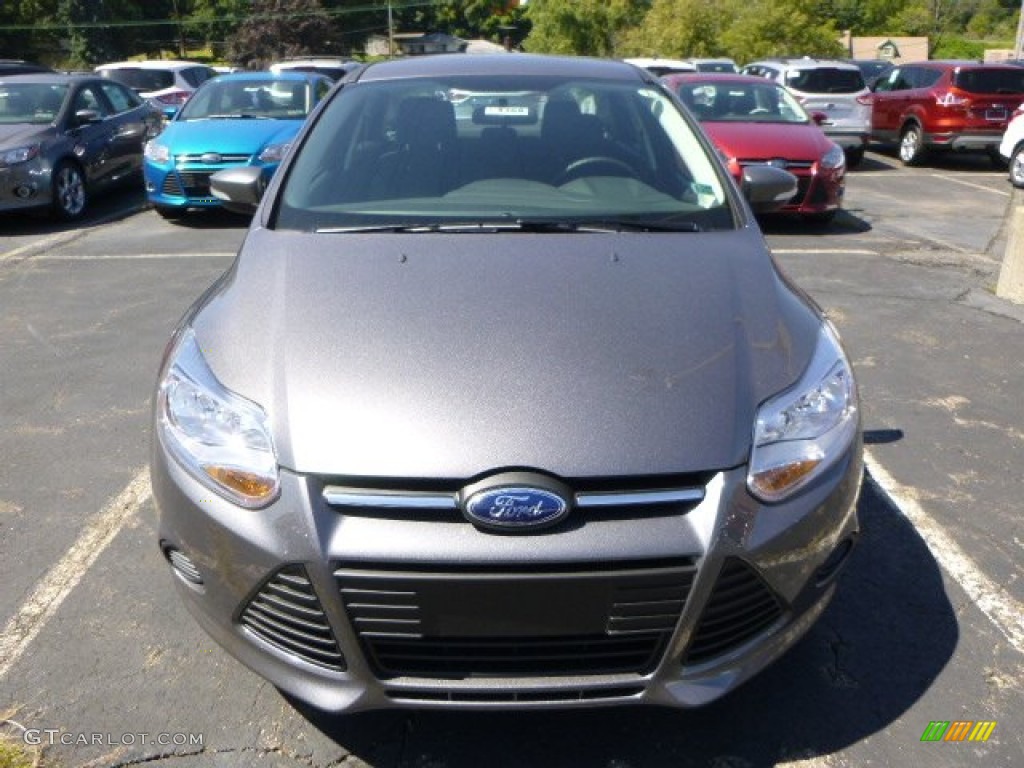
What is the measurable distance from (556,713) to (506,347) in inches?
41.3

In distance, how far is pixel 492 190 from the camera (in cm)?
350

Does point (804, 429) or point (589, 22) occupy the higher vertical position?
point (804, 429)

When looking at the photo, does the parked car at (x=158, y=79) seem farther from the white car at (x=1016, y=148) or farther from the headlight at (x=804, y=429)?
the headlight at (x=804, y=429)

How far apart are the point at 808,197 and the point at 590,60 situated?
219 inches

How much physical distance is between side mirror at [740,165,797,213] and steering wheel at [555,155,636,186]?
0.72 metres

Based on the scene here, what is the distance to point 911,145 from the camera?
602 inches

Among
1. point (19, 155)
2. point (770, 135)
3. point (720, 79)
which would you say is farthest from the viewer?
point (720, 79)

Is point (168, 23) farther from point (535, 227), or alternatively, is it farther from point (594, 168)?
point (535, 227)

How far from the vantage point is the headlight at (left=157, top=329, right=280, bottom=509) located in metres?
2.31

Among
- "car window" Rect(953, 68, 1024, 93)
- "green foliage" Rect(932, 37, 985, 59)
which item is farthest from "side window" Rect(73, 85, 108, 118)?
"green foliage" Rect(932, 37, 985, 59)

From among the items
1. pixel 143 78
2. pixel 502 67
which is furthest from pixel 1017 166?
pixel 143 78

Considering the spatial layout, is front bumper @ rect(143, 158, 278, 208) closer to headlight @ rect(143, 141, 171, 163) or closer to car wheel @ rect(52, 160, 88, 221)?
headlight @ rect(143, 141, 171, 163)

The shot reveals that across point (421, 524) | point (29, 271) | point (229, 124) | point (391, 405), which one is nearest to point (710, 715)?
point (421, 524)

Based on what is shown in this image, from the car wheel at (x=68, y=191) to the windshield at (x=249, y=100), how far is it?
1.30 meters
